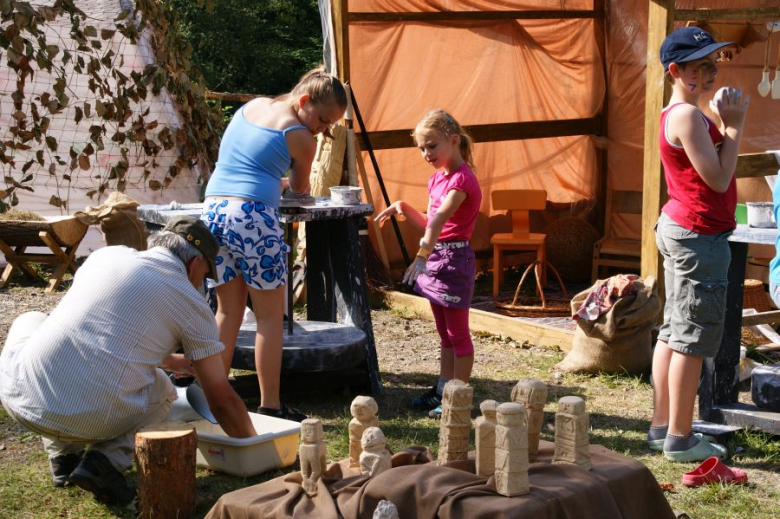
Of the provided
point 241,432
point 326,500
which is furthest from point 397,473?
point 241,432

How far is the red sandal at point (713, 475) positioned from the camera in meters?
3.80

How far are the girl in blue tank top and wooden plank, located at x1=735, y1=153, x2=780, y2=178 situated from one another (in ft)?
6.92

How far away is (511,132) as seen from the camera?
892 centimetres

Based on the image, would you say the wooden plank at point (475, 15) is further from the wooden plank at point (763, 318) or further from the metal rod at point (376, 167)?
the wooden plank at point (763, 318)

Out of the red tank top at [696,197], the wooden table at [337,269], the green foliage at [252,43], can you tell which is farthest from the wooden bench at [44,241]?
the green foliage at [252,43]

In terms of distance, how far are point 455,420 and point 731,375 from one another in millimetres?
2119

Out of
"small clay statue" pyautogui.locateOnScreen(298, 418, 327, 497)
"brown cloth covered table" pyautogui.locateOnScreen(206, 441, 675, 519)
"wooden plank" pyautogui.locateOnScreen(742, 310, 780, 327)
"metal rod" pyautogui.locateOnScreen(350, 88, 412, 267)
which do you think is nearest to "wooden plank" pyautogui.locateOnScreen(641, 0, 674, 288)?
"wooden plank" pyautogui.locateOnScreen(742, 310, 780, 327)

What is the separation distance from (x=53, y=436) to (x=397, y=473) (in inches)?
59.1

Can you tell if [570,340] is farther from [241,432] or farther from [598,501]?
[598,501]

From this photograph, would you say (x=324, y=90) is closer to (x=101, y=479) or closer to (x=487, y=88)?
(x=101, y=479)

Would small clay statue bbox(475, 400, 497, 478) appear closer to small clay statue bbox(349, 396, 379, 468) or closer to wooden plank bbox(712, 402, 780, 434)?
small clay statue bbox(349, 396, 379, 468)

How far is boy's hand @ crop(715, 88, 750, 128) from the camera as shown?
12.6 feet

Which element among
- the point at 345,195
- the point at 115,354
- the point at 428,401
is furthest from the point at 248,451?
the point at 345,195

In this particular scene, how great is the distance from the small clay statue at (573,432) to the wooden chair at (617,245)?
A: 555cm
